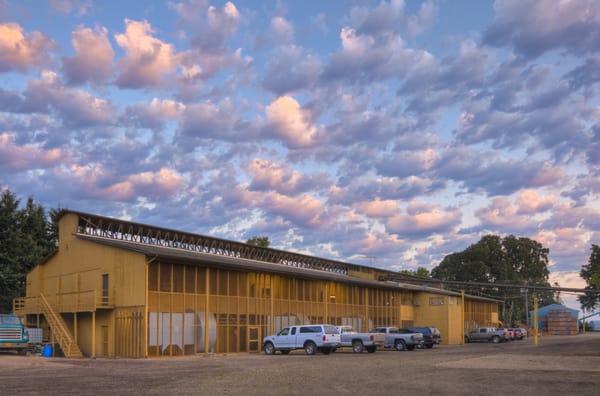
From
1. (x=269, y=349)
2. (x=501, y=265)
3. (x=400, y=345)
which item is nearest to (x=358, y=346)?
(x=269, y=349)

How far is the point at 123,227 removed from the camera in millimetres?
52812

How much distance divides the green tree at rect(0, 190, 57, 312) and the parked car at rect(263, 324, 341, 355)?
29.0 meters

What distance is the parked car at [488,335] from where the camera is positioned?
75750mm

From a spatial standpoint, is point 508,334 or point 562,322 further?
point 562,322

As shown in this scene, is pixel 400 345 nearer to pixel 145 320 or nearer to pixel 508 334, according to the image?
pixel 145 320

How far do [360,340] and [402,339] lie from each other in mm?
6404

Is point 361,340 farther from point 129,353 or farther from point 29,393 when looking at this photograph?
point 29,393

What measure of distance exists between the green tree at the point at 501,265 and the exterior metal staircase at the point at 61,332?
10773 centimetres

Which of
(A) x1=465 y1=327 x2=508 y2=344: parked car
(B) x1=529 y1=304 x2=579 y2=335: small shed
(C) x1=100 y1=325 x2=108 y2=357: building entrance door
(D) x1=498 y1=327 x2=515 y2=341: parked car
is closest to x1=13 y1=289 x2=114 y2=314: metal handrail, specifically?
(C) x1=100 y1=325 x2=108 y2=357: building entrance door

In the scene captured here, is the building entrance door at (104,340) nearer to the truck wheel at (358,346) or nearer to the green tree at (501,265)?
the truck wheel at (358,346)

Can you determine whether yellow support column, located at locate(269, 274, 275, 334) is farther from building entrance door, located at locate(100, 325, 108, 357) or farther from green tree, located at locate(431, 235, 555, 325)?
green tree, located at locate(431, 235, 555, 325)

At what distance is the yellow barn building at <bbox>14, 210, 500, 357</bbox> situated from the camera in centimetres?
4175

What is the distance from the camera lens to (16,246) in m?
63.2

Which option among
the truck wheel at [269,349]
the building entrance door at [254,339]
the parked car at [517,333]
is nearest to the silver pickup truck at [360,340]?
the truck wheel at [269,349]
